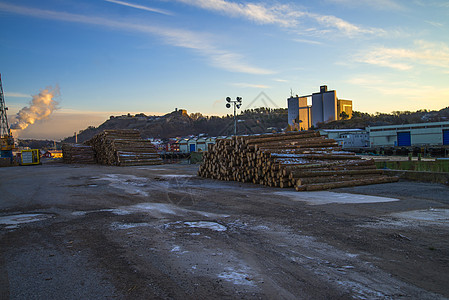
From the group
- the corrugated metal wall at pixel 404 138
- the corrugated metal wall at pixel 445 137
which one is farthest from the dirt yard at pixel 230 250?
the corrugated metal wall at pixel 404 138

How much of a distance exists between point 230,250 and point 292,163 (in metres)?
7.86

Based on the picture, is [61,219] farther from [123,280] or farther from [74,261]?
[123,280]

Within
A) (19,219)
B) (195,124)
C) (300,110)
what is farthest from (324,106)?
(19,219)

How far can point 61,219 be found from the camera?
7.51 metres

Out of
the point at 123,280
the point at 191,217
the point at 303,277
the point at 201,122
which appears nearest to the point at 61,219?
the point at 191,217

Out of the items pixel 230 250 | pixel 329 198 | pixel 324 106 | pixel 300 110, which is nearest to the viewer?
pixel 230 250

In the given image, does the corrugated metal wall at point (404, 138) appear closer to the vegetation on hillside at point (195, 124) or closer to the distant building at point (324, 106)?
the distant building at point (324, 106)

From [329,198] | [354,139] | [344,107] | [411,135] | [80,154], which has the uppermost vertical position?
[344,107]

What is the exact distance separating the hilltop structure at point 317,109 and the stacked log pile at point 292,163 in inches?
2830

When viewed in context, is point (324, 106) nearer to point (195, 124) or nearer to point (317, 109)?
point (317, 109)

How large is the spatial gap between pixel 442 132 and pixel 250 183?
3755 centimetres

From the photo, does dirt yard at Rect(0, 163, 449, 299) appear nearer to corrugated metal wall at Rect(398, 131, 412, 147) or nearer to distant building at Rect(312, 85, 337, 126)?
corrugated metal wall at Rect(398, 131, 412, 147)

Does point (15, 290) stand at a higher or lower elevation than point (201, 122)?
lower

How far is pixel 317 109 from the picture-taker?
89438 mm
